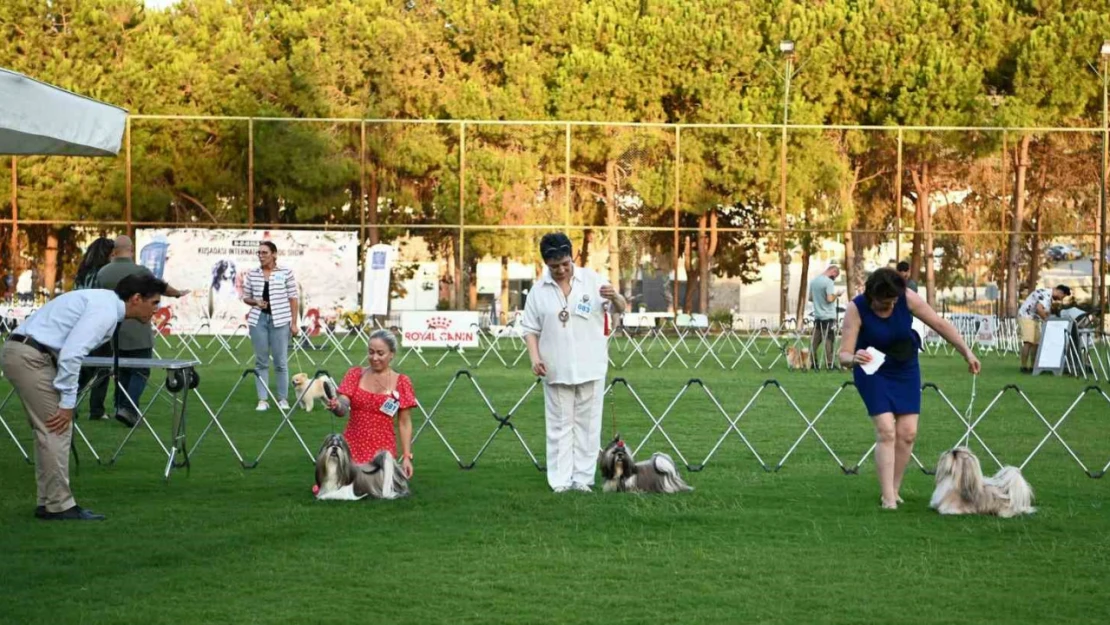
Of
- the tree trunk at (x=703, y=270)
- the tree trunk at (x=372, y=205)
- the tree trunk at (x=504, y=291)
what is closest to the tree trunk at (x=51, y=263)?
the tree trunk at (x=372, y=205)

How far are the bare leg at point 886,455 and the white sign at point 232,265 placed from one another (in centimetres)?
2332

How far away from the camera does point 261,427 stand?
1405 cm

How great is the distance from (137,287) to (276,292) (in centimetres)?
639

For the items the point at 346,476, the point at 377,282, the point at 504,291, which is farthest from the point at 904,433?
the point at 504,291

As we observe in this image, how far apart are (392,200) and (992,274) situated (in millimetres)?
14847

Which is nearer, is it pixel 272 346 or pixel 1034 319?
pixel 272 346

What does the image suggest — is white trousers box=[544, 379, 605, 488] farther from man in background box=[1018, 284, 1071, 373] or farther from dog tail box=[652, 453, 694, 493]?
man in background box=[1018, 284, 1071, 373]

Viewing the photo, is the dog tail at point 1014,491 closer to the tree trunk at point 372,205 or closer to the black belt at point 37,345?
the black belt at point 37,345

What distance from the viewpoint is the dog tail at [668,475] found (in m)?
9.96

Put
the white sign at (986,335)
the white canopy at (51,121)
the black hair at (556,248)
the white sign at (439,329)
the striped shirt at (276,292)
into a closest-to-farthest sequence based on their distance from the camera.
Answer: the white canopy at (51,121), the black hair at (556,248), the striped shirt at (276,292), the white sign at (439,329), the white sign at (986,335)

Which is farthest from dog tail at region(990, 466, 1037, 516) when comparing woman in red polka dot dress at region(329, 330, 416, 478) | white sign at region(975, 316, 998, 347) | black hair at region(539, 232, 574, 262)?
white sign at region(975, 316, 998, 347)

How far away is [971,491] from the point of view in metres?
9.05

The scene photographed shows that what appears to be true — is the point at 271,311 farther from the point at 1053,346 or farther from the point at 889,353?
the point at 1053,346

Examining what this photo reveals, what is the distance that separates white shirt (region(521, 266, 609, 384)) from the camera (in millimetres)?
9758
